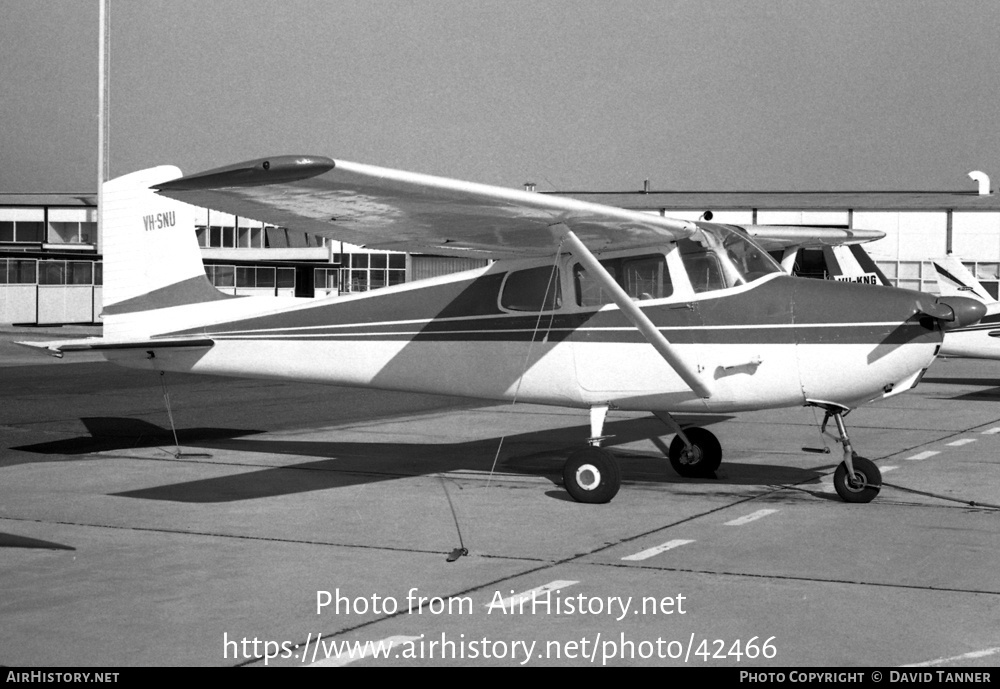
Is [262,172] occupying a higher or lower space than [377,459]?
higher

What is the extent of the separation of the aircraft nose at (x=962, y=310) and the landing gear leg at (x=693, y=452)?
2.65 metres

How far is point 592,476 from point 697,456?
73.8 inches

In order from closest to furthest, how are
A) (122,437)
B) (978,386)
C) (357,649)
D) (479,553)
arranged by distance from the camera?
1. (357,649)
2. (479,553)
3. (122,437)
4. (978,386)

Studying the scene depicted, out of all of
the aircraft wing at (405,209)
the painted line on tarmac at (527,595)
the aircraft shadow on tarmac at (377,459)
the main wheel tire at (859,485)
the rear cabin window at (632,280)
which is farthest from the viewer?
the aircraft shadow on tarmac at (377,459)

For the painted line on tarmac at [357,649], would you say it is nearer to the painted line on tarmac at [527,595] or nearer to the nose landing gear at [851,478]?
the painted line on tarmac at [527,595]

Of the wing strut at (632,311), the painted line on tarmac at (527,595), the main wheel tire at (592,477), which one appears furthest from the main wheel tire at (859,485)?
the painted line on tarmac at (527,595)

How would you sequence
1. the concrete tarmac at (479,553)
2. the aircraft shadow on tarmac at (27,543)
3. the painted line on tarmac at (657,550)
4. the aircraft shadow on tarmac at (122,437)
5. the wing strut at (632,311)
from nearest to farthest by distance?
1. the concrete tarmac at (479,553)
2. the painted line on tarmac at (657,550)
3. the aircraft shadow on tarmac at (27,543)
4. the wing strut at (632,311)
5. the aircraft shadow on tarmac at (122,437)

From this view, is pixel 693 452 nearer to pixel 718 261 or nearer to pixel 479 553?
pixel 718 261

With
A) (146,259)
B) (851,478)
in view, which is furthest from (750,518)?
(146,259)

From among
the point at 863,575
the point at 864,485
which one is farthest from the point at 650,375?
the point at 863,575

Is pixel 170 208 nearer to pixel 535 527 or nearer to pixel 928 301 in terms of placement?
pixel 535 527

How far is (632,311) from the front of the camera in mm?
8680

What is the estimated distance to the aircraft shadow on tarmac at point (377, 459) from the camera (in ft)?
31.8

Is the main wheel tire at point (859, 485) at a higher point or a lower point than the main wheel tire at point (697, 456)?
higher
